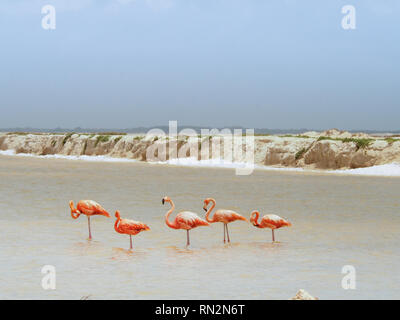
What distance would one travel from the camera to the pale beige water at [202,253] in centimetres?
770

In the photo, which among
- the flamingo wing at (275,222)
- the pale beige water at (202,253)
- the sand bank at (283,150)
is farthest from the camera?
A: the sand bank at (283,150)

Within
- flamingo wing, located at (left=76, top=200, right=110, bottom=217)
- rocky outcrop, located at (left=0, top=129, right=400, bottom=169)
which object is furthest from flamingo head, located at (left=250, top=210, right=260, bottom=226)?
rocky outcrop, located at (left=0, top=129, right=400, bottom=169)

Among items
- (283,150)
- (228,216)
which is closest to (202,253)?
(228,216)

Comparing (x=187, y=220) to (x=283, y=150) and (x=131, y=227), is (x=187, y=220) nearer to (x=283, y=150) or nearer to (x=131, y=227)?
(x=131, y=227)

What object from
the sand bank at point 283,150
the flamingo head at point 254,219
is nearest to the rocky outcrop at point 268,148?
the sand bank at point 283,150

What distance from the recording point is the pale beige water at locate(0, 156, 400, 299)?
7.70 meters

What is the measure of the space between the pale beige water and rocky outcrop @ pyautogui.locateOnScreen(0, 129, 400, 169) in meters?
18.7

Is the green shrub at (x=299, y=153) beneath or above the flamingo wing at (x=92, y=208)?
beneath

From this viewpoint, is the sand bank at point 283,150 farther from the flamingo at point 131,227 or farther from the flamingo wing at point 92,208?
the flamingo at point 131,227

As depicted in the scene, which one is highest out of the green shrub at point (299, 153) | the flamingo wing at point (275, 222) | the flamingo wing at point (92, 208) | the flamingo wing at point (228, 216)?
the flamingo wing at point (92, 208)

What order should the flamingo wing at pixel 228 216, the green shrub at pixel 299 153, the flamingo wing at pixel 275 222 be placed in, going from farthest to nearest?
the green shrub at pixel 299 153, the flamingo wing at pixel 228 216, the flamingo wing at pixel 275 222

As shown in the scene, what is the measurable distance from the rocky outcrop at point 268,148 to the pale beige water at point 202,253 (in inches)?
738

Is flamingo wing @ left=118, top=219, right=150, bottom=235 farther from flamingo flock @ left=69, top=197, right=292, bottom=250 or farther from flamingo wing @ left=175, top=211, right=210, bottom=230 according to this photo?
flamingo wing @ left=175, top=211, right=210, bottom=230

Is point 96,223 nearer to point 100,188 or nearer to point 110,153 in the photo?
point 100,188
